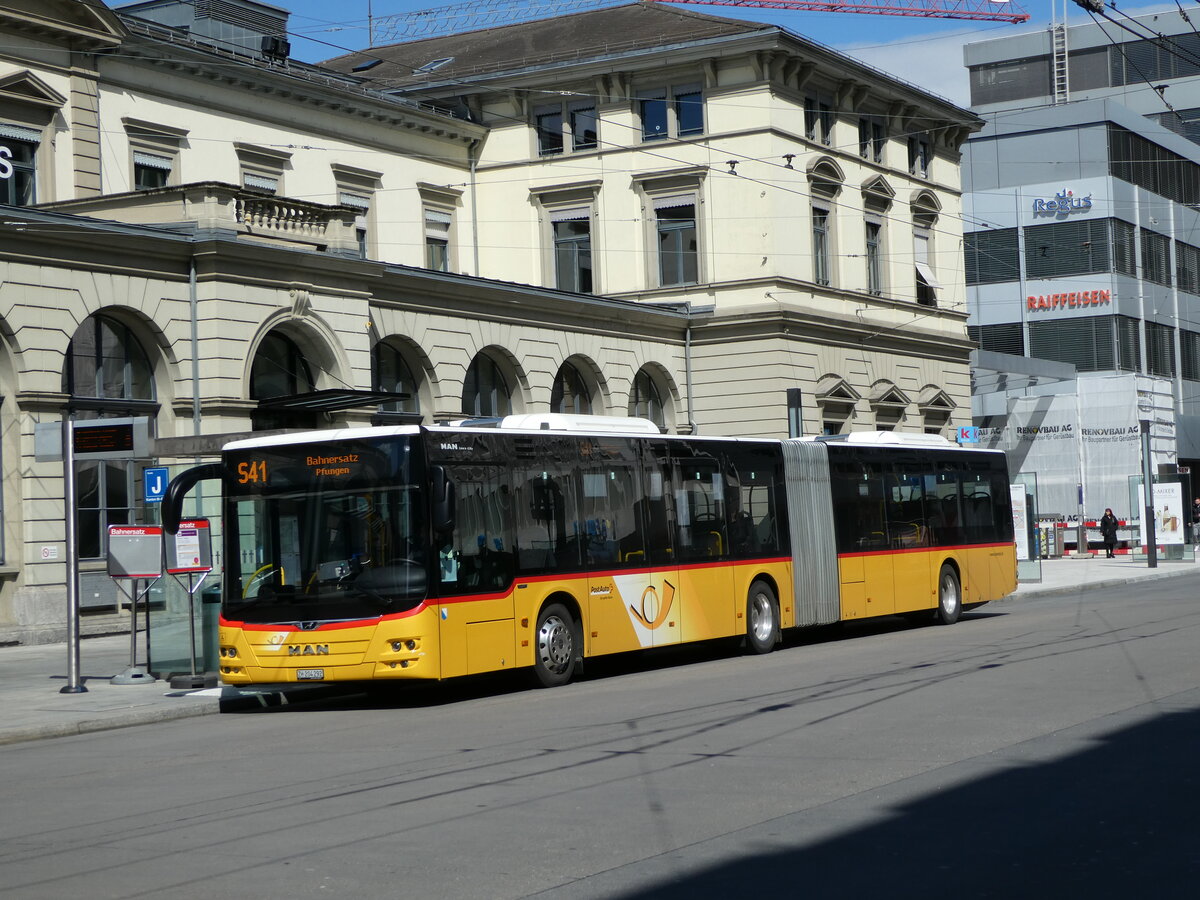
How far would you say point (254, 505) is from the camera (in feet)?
56.6

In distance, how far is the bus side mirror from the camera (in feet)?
52.9

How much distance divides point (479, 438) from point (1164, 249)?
6265cm

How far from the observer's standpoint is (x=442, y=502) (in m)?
16.2

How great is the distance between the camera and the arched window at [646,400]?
4206cm

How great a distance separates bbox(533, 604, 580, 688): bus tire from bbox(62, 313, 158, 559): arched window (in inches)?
449

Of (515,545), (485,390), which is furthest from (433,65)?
(515,545)

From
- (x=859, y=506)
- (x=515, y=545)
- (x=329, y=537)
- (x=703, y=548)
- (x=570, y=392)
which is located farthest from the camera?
(x=570, y=392)

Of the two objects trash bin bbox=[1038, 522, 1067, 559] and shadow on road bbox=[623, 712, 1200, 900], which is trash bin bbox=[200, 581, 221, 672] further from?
trash bin bbox=[1038, 522, 1067, 559]

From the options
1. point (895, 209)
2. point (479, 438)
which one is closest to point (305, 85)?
point (895, 209)

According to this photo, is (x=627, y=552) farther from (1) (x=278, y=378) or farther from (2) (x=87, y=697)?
(1) (x=278, y=378)

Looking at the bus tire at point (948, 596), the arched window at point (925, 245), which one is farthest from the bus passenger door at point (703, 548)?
the arched window at point (925, 245)

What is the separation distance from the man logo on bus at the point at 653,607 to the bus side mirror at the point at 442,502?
3.93 m

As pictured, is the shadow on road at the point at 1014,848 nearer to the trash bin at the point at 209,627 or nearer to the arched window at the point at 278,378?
the trash bin at the point at 209,627

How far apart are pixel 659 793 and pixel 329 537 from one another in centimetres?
743
